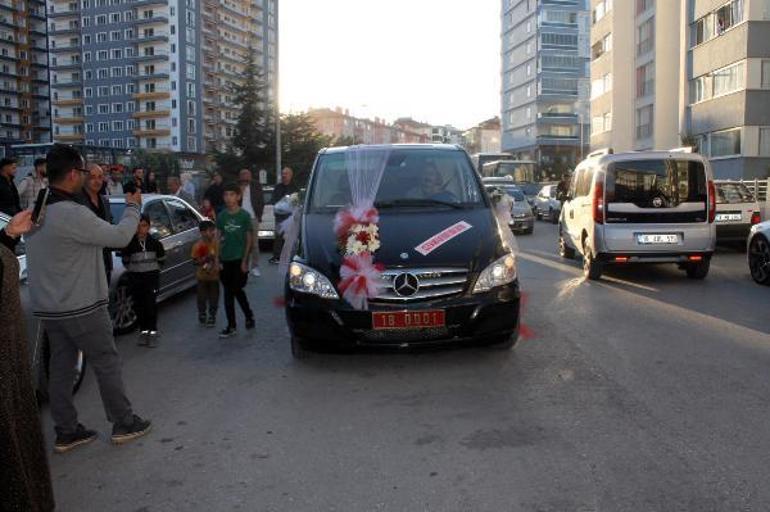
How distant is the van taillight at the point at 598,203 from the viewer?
1039 cm

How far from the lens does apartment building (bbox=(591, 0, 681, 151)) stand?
150 feet

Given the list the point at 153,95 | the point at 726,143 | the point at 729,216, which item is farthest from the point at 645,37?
the point at 153,95

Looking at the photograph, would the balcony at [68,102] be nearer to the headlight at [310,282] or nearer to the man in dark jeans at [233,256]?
the man in dark jeans at [233,256]

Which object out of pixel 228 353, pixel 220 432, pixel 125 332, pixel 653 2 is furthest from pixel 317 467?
pixel 653 2

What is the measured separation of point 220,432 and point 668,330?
15.8 feet

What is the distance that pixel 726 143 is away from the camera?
33594 mm

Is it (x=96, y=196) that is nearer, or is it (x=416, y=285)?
(x=416, y=285)

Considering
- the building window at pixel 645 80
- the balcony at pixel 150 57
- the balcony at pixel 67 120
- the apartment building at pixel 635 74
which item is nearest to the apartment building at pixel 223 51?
the balcony at pixel 150 57

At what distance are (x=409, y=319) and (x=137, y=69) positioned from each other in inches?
4612

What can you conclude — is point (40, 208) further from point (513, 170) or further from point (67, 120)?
point (67, 120)

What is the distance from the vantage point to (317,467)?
4.00 metres

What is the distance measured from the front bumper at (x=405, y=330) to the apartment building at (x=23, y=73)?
115179 mm

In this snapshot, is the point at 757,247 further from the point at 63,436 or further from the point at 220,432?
the point at 63,436

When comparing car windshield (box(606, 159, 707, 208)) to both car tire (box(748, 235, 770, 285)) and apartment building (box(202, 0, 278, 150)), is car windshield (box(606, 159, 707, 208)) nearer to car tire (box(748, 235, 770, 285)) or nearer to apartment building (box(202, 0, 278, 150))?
car tire (box(748, 235, 770, 285))
